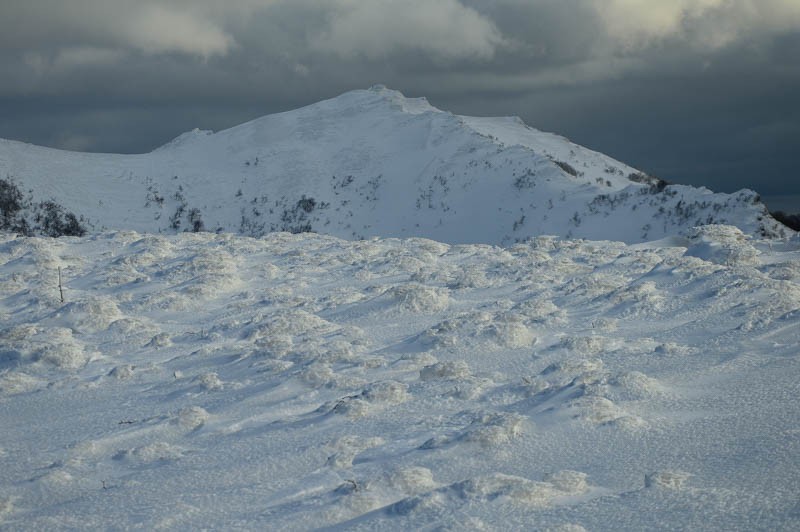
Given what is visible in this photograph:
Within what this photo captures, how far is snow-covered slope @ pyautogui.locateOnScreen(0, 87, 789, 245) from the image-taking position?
31156 millimetres

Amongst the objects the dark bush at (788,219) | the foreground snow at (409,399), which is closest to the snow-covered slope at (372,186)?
the dark bush at (788,219)

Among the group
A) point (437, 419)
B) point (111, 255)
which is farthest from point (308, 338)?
point (111, 255)

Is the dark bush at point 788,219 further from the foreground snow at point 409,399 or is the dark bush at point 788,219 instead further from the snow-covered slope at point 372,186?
the foreground snow at point 409,399

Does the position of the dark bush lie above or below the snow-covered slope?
below

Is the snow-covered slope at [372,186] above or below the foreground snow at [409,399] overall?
above

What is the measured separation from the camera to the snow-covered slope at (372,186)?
102ft

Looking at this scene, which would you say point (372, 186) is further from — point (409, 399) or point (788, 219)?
point (409, 399)

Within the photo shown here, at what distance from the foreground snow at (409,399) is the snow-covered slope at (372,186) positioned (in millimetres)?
17103

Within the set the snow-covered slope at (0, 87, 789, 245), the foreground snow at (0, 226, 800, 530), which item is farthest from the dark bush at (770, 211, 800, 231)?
the foreground snow at (0, 226, 800, 530)

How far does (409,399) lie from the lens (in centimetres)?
782

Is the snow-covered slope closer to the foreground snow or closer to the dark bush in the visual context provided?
the dark bush

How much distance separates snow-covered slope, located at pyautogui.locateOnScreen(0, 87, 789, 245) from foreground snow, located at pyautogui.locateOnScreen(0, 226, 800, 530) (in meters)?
17.1

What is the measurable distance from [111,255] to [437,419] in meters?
12.7

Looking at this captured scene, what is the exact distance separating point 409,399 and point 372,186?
35.8 metres
